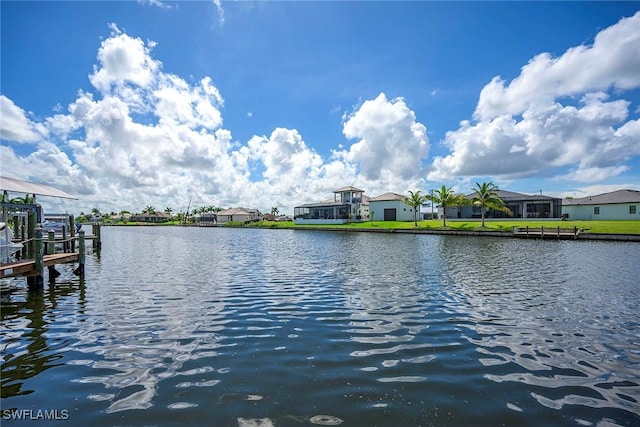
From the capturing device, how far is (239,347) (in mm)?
7703

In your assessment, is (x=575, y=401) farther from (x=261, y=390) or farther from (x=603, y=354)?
(x=261, y=390)

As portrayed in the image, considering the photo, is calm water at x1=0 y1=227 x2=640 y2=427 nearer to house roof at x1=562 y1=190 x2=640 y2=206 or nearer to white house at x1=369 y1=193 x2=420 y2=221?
house roof at x1=562 y1=190 x2=640 y2=206

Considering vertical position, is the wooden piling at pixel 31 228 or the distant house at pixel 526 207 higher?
the distant house at pixel 526 207

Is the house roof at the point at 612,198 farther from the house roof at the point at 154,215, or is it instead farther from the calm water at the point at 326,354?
the house roof at the point at 154,215

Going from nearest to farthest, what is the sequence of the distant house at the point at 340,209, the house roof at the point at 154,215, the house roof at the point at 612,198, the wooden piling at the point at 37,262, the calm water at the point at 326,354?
the calm water at the point at 326,354 → the wooden piling at the point at 37,262 → the house roof at the point at 612,198 → the distant house at the point at 340,209 → the house roof at the point at 154,215

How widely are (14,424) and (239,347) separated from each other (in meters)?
3.82

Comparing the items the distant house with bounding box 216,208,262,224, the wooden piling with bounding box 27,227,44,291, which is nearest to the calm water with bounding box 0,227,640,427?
the wooden piling with bounding box 27,227,44,291

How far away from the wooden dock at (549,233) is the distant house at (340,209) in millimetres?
41256

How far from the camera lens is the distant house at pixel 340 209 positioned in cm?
8225

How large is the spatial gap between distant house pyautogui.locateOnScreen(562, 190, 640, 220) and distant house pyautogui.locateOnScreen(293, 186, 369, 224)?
138 feet

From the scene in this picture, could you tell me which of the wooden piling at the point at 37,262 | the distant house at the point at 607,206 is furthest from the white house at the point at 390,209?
the wooden piling at the point at 37,262

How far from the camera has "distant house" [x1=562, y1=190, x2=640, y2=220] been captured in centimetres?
5559

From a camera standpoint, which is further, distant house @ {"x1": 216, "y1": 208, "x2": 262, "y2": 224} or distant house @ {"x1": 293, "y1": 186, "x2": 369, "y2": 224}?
distant house @ {"x1": 216, "y1": 208, "x2": 262, "y2": 224}

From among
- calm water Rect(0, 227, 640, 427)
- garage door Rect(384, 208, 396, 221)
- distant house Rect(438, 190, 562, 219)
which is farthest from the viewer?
garage door Rect(384, 208, 396, 221)
